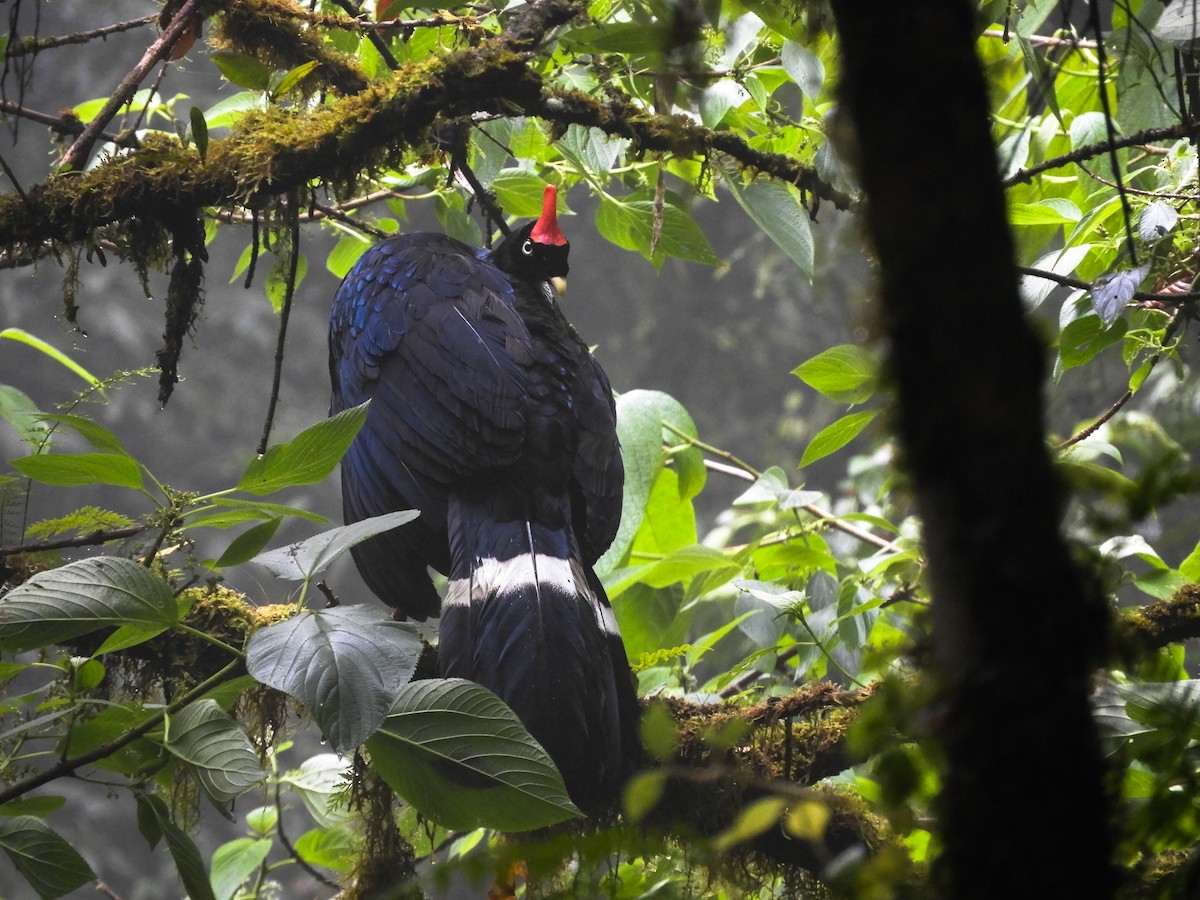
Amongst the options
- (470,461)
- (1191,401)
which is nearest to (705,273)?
(1191,401)

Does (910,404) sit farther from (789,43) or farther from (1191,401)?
(1191,401)

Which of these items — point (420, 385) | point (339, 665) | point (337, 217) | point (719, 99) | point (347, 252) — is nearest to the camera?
point (339, 665)

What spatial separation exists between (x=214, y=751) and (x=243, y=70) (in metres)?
1.28

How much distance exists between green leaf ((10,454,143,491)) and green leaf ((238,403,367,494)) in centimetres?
14

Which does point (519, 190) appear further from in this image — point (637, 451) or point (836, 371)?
point (836, 371)

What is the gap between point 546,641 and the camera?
5.89 feet

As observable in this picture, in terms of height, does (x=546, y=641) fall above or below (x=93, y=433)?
below

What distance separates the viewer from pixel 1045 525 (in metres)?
0.44

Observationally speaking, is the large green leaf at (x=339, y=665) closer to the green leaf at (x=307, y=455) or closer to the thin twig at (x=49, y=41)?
the green leaf at (x=307, y=455)

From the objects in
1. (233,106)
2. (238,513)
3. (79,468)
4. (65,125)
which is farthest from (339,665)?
(233,106)

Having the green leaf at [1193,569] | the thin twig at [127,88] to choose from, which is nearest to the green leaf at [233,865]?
the thin twig at [127,88]

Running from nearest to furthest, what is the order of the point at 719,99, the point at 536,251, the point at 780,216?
the point at 719,99, the point at 780,216, the point at 536,251

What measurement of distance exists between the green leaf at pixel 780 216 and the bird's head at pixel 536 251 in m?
0.71

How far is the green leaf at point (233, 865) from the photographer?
6.96 ft
